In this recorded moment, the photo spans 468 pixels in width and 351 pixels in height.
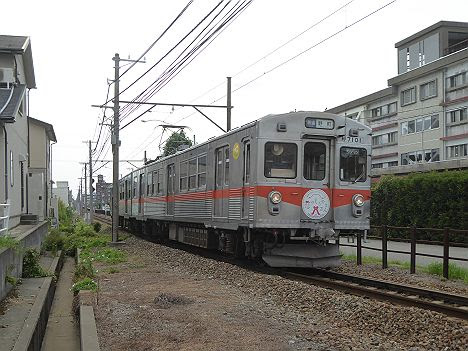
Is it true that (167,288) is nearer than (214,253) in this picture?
Yes

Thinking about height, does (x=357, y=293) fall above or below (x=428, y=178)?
below

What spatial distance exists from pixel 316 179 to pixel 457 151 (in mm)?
25615

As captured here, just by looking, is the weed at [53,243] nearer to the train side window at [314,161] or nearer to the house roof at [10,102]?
the house roof at [10,102]

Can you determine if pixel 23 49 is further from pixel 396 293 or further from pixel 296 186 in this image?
pixel 396 293

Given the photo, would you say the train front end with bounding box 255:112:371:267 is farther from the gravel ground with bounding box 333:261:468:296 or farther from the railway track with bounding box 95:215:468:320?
the gravel ground with bounding box 333:261:468:296

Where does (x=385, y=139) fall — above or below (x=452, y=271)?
above

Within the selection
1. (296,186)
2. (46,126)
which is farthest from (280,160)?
(46,126)

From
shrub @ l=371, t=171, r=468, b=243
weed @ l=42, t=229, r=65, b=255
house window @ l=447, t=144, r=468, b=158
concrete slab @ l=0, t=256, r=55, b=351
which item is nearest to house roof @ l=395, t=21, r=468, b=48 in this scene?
house window @ l=447, t=144, r=468, b=158

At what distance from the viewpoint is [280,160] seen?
11398 mm

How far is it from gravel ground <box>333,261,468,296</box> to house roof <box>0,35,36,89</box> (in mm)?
12298

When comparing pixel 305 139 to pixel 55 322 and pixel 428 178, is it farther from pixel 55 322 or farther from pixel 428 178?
pixel 428 178

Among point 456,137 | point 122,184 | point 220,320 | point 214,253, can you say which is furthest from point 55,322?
point 456,137

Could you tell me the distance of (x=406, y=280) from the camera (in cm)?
1092

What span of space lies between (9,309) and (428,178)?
1809cm
